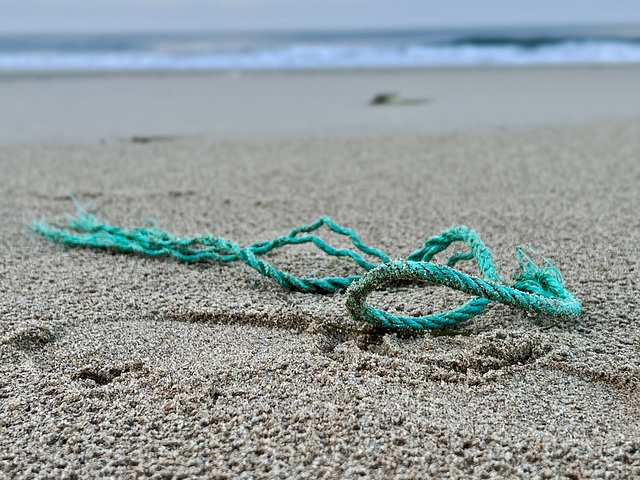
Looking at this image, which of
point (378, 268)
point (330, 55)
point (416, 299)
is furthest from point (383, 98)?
point (330, 55)

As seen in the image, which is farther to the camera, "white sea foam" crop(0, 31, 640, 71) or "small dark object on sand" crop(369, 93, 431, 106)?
"white sea foam" crop(0, 31, 640, 71)

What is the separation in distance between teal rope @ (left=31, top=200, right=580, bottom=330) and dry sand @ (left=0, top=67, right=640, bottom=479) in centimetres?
4

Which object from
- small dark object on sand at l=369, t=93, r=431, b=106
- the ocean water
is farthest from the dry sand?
the ocean water

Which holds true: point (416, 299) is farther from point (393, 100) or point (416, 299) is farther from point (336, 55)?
point (336, 55)

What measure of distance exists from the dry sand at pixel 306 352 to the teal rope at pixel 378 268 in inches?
1.5

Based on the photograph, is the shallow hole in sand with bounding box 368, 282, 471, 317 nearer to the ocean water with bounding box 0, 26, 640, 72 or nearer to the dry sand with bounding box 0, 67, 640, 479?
the dry sand with bounding box 0, 67, 640, 479

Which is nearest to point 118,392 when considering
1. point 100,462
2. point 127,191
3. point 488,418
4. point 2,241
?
point 100,462

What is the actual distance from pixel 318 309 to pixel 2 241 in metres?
1.04

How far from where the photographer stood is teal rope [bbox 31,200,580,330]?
1.23 metres

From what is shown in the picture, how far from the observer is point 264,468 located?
985 mm

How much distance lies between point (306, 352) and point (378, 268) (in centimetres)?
22

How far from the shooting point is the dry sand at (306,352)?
3.31 ft

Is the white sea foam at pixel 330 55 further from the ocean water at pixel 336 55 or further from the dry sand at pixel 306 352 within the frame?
the dry sand at pixel 306 352

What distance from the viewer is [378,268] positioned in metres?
1.24
